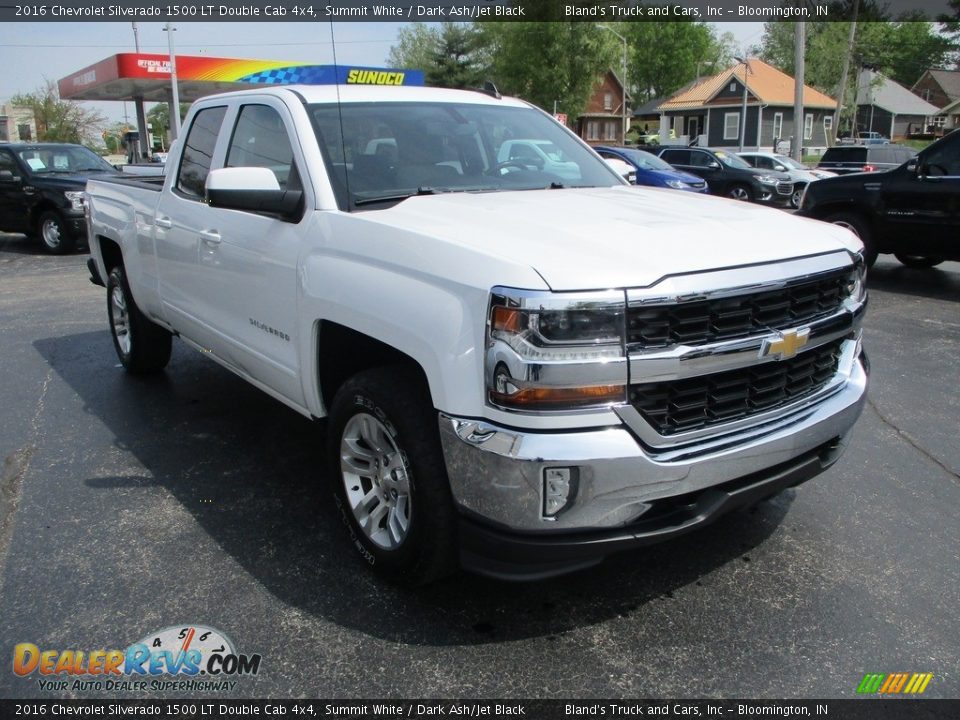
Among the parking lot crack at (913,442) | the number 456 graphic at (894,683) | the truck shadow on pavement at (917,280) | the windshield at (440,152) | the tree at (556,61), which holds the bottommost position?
the truck shadow on pavement at (917,280)

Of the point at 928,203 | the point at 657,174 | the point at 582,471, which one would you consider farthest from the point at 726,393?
the point at 657,174

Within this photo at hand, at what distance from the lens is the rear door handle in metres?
4.12

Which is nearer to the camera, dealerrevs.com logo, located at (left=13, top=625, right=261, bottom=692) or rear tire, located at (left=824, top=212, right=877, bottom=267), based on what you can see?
dealerrevs.com logo, located at (left=13, top=625, right=261, bottom=692)

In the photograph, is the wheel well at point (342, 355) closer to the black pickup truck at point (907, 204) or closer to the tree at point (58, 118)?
the black pickup truck at point (907, 204)

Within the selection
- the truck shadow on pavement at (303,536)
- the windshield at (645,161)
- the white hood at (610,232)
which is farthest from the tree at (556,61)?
the white hood at (610,232)

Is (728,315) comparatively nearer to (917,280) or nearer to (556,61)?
(917,280)

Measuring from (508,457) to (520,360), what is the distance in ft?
0.98

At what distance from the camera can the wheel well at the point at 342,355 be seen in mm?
3205

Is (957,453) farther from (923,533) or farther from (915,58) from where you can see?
(915,58)

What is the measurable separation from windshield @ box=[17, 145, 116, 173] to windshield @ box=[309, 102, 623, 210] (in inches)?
466

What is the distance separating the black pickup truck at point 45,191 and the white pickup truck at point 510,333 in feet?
34.6

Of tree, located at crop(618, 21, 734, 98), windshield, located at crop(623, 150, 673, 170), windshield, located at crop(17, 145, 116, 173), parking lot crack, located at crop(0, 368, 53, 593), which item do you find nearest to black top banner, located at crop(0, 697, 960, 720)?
parking lot crack, located at crop(0, 368, 53, 593)

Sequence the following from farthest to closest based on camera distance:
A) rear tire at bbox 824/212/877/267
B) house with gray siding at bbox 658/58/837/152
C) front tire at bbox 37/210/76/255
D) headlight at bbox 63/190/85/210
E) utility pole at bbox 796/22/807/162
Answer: house with gray siding at bbox 658/58/837/152 < utility pole at bbox 796/22/807/162 < front tire at bbox 37/210/76/255 < headlight at bbox 63/190/85/210 < rear tire at bbox 824/212/877/267

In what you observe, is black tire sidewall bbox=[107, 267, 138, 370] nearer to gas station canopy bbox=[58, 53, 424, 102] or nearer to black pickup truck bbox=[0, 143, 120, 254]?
black pickup truck bbox=[0, 143, 120, 254]
